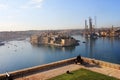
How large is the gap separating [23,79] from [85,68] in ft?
14.3

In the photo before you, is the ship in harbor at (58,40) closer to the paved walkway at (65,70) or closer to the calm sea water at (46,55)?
the calm sea water at (46,55)

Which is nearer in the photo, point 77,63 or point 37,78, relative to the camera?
point 37,78

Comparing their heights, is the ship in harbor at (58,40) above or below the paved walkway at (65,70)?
below

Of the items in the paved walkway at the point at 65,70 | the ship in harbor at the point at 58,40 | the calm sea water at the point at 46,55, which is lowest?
the calm sea water at the point at 46,55

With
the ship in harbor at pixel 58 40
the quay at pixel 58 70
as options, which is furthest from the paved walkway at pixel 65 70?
the ship in harbor at pixel 58 40

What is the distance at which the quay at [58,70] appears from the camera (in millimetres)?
10324

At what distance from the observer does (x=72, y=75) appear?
10352mm

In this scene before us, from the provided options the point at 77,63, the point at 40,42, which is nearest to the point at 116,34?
the point at 40,42

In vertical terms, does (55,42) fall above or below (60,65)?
below

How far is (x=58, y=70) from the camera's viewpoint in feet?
37.7

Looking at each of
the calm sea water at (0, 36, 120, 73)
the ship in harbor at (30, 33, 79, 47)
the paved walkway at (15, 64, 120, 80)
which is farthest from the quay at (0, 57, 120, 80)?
the ship in harbor at (30, 33, 79, 47)

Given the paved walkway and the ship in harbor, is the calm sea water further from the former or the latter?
the paved walkway

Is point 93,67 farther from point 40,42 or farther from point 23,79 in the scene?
point 40,42

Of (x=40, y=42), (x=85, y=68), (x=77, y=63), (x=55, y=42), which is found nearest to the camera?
(x=85, y=68)
